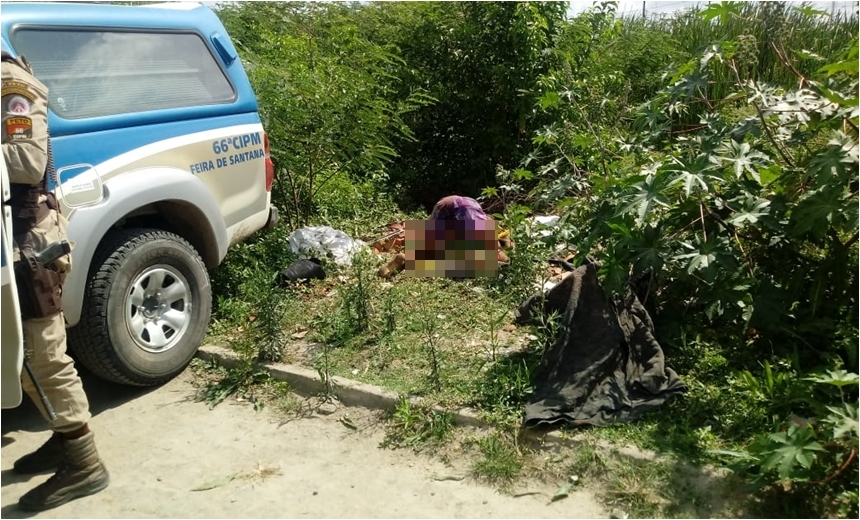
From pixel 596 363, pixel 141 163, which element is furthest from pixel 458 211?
pixel 141 163

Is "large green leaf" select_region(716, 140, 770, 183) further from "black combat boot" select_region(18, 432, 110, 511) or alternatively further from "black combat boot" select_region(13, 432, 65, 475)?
"black combat boot" select_region(13, 432, 65, 475)

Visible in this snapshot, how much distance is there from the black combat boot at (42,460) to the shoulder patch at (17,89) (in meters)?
1.54

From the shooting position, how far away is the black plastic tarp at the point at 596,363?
3658 mm

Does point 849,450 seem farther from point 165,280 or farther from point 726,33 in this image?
point 726,33

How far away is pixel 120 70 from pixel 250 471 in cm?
239

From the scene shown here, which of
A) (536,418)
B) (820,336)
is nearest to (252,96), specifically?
(536,418)

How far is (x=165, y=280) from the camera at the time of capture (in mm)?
4398

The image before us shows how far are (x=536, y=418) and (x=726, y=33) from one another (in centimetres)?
900

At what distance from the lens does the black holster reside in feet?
10.3

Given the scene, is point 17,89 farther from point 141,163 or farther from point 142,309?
point 142,309

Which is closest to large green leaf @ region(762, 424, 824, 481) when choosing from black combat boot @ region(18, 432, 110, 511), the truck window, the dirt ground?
the dirt ground

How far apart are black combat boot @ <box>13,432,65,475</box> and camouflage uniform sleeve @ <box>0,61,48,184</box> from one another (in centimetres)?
126

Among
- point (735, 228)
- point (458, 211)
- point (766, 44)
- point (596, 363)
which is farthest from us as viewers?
point (766, 44)

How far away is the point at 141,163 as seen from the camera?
166 inches
